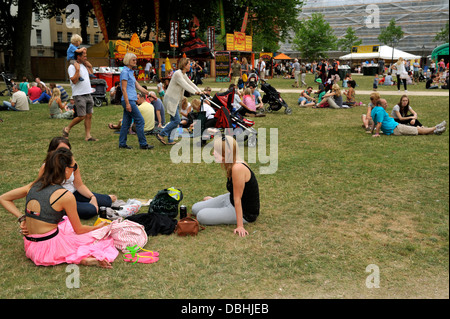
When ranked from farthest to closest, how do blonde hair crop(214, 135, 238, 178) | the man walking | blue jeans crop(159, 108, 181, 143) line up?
blue jeans crop(159, 108, 181, 143) < the man walking < blonde hair crop(214, 135, 238, 178)

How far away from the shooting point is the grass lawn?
142 inches

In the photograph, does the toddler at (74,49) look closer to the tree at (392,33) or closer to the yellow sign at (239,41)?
the yellow sign at (239,41)

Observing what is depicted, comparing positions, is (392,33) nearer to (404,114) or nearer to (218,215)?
(404,114)

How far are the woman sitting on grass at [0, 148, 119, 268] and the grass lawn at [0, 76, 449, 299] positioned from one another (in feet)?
0.41

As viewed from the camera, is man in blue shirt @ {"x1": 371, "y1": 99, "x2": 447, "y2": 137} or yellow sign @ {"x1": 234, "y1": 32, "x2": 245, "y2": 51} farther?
yellow sign @ {"x1": 234, "y1": 32, "x2": 245, "y2": 51}

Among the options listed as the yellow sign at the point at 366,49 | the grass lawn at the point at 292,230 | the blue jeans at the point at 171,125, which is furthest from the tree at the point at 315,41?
the grass lawn at the point at 292,230

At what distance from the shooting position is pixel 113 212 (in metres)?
5.29

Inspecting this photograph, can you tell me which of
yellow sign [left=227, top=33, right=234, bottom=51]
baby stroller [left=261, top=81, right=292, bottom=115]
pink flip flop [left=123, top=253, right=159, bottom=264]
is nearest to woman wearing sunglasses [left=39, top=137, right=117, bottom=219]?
pink flip flop [left=123, top=253, right=159, bottom=264]

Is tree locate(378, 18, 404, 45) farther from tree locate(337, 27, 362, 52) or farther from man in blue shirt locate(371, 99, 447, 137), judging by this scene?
man in blue shirt locate(371, 99, 447, 137)

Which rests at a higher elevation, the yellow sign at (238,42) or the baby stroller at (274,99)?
the yellow sign at (238,42)

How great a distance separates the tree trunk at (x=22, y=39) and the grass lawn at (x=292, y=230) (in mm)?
20111

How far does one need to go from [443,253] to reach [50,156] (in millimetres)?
3939

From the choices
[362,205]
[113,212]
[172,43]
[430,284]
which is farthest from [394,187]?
[172,43]

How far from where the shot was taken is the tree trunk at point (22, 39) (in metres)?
26.6
